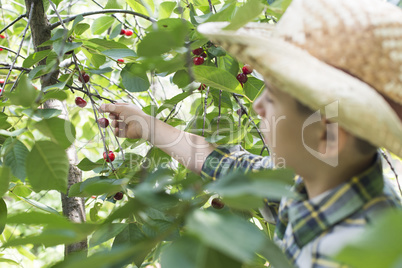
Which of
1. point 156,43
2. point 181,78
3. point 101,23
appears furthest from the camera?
point 101,23

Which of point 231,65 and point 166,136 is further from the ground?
point 231,65

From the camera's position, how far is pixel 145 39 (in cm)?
36

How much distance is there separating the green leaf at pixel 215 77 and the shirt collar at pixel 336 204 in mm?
358

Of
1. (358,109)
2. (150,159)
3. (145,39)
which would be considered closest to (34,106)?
(145,39)

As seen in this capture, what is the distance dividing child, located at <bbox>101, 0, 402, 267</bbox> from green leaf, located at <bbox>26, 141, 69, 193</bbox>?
0.27 m

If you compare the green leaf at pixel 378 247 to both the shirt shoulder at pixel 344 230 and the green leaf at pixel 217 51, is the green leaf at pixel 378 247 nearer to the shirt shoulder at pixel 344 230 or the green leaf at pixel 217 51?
the shirt shoulder at pixel 344 230

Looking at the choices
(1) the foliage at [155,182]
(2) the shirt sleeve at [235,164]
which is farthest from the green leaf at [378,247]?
(2) the shirt sleeve at [235,164]

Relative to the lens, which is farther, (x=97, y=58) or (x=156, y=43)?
(x=97, y=58)

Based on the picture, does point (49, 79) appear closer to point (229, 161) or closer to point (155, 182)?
point (229, 161)

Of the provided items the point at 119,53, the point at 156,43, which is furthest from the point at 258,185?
the point at 119,53

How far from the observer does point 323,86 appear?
0.51 m

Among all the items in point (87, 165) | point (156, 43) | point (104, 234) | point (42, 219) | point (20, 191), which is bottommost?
point (20, 191)

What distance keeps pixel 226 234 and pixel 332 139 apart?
384mm

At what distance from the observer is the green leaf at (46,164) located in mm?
547
